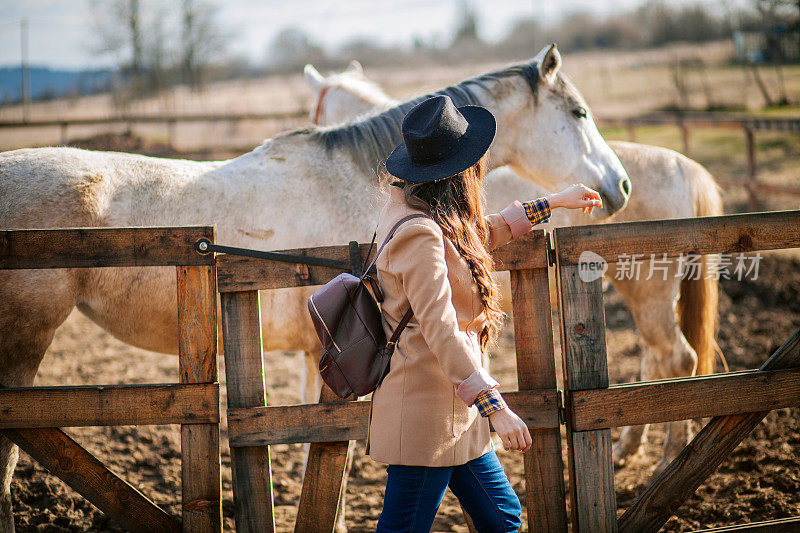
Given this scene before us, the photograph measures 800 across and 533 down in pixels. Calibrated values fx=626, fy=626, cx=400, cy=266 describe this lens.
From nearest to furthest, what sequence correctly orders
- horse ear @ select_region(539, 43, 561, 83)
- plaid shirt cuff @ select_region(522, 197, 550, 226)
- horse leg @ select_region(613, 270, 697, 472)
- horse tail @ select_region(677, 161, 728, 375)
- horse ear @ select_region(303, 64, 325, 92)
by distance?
1. plaid shirt cuff @ select_region(522, 197, 550, 226)
2. horse ear @ select_region(539, 43, 561, 83)
3. horse leg @ select_region(613, 270, 697, 472)
4. horse tail @ select_region(677, 161, 728, 375)
5. horse ear @ select_region(303, 64, 325, 92)

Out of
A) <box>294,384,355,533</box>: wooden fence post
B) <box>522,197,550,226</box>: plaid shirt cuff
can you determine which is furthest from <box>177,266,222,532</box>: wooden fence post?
<box>522,197,550,226</box>: plaid shirt cuff

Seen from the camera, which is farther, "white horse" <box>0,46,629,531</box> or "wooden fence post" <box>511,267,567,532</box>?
"white horse" <box>0,46,629,531</box>

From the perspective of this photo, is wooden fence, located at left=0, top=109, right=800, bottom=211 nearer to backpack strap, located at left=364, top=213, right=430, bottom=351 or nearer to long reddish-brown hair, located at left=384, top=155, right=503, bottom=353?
long reddish-brown hair, located at left=384, top=155, right=503, bottom=353

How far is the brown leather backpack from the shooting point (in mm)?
1888

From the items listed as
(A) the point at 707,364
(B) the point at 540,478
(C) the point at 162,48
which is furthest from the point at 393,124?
(C) the point at 162,48

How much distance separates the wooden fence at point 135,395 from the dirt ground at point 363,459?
3.36 ft

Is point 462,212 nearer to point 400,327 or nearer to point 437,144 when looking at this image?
point 437,144

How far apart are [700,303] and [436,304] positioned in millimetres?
3163

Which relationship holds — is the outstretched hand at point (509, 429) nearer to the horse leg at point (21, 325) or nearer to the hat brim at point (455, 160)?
the hat brim at point (455, 160)

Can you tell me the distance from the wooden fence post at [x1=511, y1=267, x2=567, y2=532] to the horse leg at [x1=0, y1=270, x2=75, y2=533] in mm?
2023

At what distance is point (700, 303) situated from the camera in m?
4.23

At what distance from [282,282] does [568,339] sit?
43.6 inches

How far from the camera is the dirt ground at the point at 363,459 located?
10.8ft

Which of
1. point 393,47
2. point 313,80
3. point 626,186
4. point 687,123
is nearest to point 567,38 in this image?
point 393,47
